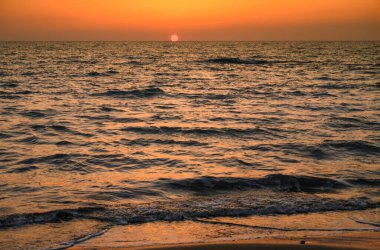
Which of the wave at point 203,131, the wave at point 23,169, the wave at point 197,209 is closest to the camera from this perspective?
the wave at point 197,209

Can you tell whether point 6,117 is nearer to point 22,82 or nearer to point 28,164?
point 28,164

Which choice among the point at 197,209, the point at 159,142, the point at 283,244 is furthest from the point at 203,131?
the point at 283,244

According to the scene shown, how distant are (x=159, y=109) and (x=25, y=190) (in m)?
13.0

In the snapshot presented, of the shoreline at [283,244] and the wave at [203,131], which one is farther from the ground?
the shoreline at [283,244]

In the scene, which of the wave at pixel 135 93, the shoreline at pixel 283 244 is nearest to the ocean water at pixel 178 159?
the shoreline at pixel 283 244

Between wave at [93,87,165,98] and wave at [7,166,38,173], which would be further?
wave at [93,87,165,98]

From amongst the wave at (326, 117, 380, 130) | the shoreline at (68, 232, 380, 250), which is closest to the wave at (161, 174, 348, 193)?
the shoreline at (68, 232, 380, 250)

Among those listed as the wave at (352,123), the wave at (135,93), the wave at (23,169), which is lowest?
the wave at (352,123)

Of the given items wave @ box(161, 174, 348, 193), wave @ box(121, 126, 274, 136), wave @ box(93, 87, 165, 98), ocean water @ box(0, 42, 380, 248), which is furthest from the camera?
wave @ box(93, 87, 165, 98)

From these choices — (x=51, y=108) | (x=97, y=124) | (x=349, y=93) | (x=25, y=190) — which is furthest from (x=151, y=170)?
(x=349, y=93)

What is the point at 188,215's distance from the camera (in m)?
7.52

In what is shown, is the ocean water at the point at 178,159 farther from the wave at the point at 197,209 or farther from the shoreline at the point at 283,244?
the shoreline at the point at 283,244

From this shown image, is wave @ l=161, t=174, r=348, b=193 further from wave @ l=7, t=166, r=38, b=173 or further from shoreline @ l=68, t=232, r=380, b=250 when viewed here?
wave @ l=7, t=166, r=38, b=173

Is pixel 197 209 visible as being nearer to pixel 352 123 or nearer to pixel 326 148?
pixel 326 148
